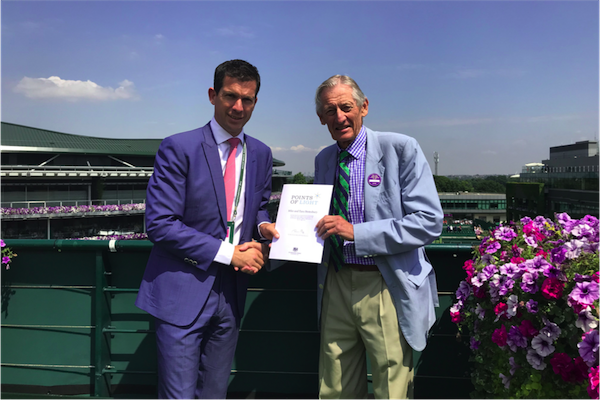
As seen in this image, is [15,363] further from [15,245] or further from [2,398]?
[15,245]

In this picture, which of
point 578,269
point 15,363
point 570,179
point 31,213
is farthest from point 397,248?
point 570,179

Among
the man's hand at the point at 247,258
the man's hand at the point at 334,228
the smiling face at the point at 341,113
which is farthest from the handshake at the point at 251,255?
the smiling face at the point at 341,113

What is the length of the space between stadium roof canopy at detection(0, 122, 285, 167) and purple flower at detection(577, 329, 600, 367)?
4790 centimetres

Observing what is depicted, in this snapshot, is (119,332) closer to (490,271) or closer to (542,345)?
(490,271)

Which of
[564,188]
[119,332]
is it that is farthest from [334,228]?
[564,188]

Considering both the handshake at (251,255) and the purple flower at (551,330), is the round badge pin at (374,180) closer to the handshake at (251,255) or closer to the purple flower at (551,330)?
the handshake at (251,255)

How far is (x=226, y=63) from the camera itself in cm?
217

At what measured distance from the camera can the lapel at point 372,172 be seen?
7.05 ft

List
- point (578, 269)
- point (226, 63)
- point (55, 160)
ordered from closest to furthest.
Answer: point (578, 269), point (226, 63), point (55, 160)

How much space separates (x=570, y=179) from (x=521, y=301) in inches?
2355

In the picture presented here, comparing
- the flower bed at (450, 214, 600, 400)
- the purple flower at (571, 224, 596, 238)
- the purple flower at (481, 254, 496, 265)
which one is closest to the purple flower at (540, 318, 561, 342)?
the flower bed at (450, 214, 600, 400)

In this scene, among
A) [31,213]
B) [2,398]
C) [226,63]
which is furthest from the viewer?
[31,213]

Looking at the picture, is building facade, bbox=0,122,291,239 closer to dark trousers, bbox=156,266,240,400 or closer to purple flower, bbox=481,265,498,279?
dark trousers, bbox=156,266,240,400

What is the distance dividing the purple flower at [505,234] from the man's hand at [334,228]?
1.08 meters
